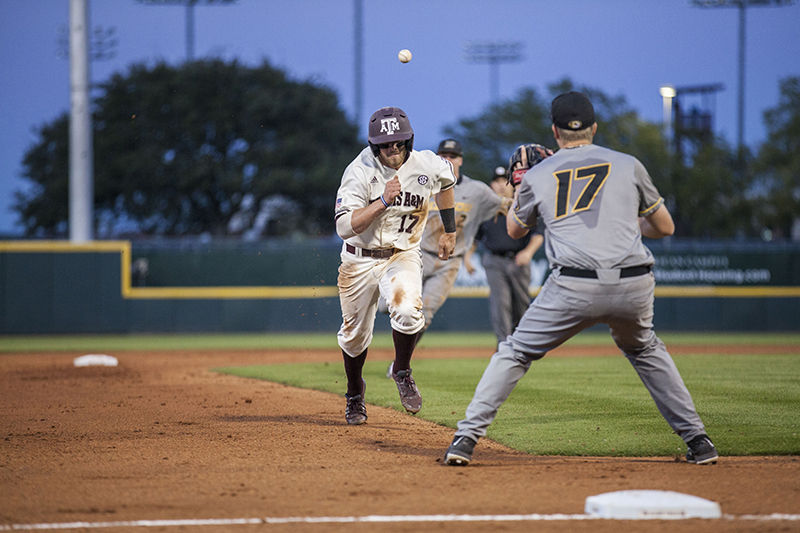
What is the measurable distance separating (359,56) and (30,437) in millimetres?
38965

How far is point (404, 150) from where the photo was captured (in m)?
6.18

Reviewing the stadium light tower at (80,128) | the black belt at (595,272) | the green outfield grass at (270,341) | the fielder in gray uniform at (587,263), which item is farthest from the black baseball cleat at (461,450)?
the stadium light tower at (80,128)

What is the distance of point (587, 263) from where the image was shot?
4.62 meters

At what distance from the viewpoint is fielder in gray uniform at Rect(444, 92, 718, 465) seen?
461cm

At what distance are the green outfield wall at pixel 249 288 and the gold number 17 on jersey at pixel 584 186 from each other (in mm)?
12631

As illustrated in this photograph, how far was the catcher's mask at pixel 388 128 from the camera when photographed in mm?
6020

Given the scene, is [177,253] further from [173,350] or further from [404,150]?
[404,150]

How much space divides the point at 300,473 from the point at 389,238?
1.99m

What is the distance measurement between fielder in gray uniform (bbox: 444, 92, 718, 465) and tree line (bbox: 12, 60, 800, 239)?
38.6 metres

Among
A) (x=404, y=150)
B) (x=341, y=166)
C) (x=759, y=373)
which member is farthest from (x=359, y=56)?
(x=404, y=150)

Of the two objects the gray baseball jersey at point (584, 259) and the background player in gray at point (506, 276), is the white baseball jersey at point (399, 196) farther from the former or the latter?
the background player in gray at point (506, 276)

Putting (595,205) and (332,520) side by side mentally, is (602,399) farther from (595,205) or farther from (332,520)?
(332,520)

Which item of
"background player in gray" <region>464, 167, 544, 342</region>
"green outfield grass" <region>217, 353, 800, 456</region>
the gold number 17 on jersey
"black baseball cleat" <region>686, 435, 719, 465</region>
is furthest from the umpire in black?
the gold number 17 on jersey

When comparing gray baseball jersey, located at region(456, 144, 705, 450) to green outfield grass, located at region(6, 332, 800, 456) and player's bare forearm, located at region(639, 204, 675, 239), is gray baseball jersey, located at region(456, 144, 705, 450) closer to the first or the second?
player's bare forearm, located at region(639, 204, 675, 239)
